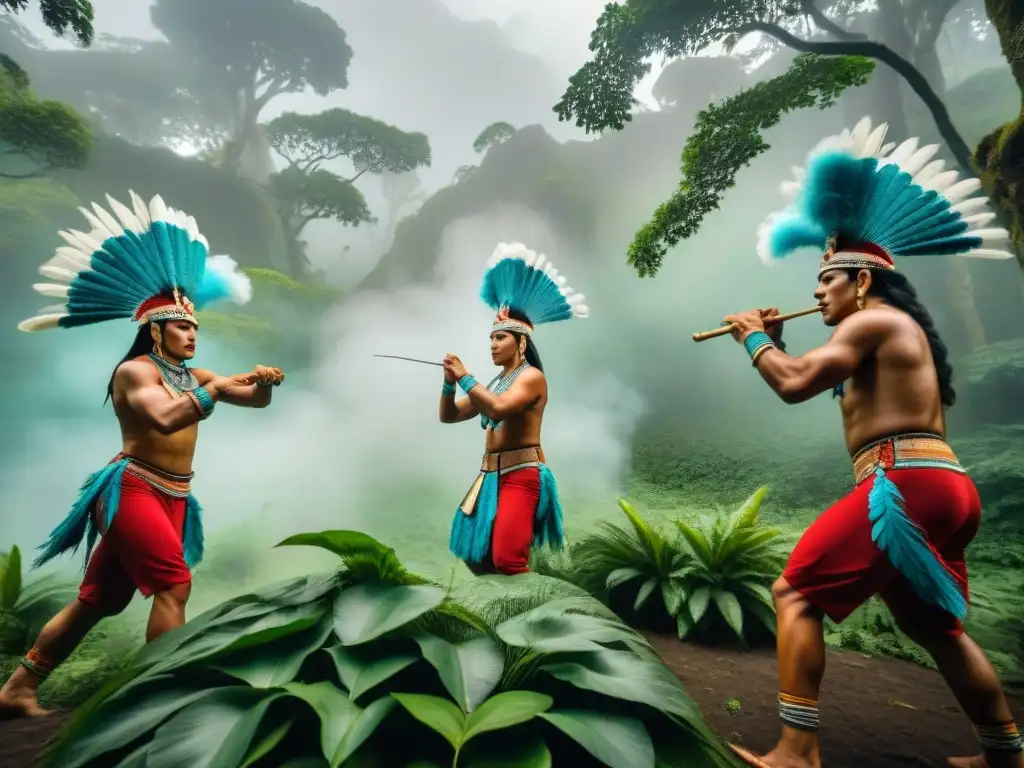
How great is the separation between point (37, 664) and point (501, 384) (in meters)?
2.41

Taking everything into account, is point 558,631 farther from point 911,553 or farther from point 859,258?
point 859,258

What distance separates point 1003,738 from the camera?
1.46 m

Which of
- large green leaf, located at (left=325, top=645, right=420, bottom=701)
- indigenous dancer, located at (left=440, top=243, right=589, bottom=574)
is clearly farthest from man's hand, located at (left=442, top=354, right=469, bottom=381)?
large green leaf, located at (left=325, top=645, right=420, bottom=701)

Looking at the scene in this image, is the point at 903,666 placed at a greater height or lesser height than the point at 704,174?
lesser

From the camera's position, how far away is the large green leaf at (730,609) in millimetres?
2842

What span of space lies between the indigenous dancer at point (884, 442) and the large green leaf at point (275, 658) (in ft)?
4.17

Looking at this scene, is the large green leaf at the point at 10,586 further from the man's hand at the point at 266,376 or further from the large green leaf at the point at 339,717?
the large green leaf at the point at 339,717

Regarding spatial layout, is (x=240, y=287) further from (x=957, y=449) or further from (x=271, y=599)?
(x=957, y=449)

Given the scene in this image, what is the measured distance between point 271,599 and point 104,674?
5.88 feet

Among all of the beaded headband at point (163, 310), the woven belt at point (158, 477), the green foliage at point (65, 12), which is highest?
the green foliage at point (65, 12)

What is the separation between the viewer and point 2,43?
19.7 metres

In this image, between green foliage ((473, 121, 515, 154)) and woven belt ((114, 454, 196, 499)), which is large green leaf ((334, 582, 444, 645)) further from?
green foliage ((473, 121, 515, 154))

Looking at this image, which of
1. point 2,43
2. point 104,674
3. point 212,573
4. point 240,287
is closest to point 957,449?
point 240,287

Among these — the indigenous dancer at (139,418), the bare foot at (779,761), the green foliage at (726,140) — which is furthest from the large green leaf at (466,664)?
the green foliage at (726,140)
